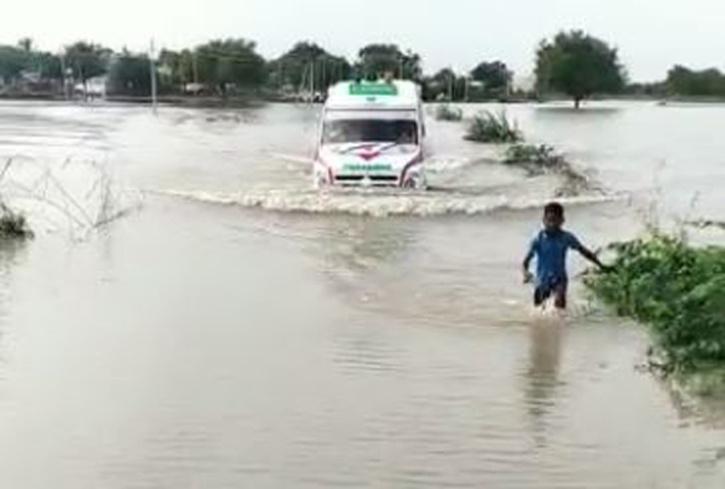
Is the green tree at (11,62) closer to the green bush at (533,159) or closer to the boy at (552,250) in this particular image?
the green bush at (533,159)

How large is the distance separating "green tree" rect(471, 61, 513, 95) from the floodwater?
117 m

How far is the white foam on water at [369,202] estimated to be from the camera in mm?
22719

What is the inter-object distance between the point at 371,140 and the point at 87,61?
95496 mm

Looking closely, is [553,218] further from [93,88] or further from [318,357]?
[93,88]

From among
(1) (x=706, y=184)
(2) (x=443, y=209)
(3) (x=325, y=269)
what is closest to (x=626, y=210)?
(2) (x=443, y=209)

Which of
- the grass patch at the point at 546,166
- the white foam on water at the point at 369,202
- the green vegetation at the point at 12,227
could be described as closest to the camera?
the green vegetation at the point at 12,227

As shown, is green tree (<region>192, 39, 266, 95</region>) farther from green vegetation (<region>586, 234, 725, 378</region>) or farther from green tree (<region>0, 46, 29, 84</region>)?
green vegetation (<region>586, 234, 725, 378</region>)

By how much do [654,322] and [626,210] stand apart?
13946 mm

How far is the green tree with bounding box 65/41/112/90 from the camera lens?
114 meters

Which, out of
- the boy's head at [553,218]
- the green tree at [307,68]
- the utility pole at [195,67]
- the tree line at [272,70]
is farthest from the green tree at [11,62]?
the boy's head at [553,218]

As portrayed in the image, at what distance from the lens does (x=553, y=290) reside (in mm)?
12500

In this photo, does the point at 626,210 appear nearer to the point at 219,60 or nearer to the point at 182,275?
the point at 182,275

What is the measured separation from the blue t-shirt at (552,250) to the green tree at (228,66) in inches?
4136

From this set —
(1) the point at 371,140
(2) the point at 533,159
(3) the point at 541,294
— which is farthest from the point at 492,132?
(3) the point at 541,294
